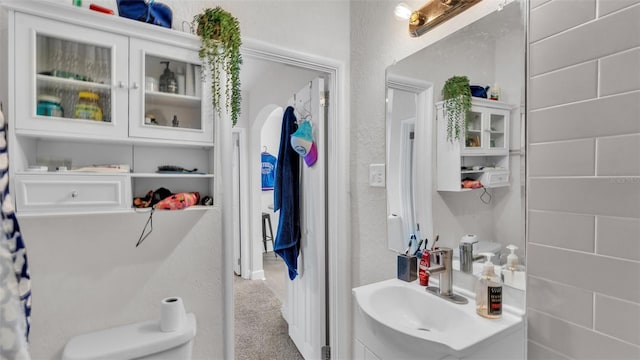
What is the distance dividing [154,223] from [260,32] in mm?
1045

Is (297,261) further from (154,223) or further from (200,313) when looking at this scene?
(154,223)

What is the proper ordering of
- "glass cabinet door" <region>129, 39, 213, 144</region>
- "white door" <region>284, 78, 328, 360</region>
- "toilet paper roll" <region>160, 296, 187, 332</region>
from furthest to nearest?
1. "white door" <region>284, 78, 328, 360</region>
2. "toilet paper roll" <region>160, 296, 187, 332</region>
3. "glass cabinet door" <region>129, 39, 213, 144</region>

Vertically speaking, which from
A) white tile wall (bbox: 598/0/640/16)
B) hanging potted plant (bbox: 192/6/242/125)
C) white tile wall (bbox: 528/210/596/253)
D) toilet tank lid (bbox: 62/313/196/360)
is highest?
hanging potted plant (bbox: 192/6/242/125)

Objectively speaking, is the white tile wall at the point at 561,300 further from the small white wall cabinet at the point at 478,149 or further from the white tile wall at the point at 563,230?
the small white wall cabinet at the point at 478,149

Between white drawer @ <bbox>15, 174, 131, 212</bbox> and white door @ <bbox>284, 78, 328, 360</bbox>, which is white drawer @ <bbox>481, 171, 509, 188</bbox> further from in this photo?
white drawer @ <bbox>15, 174, 131, 212</bbox>

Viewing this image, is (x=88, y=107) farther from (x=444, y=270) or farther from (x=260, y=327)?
(x=260, y=327)

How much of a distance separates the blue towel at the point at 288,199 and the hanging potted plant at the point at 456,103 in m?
1.23

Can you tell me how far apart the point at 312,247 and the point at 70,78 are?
1.49 metres

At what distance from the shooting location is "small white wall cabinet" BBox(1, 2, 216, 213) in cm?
95

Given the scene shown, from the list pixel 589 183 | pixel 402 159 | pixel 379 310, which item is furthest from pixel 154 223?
pixel 589 183

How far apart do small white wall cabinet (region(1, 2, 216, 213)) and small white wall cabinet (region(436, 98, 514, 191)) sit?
962 mm

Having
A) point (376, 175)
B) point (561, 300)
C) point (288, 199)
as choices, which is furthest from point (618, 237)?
point (288, 199)

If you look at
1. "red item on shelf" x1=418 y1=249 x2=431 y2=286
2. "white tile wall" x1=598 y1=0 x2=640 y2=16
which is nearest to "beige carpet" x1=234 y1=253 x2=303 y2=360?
"red item on shelf" x1=418 y1=249 x2=431 y2=286

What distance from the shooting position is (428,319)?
1.21m
